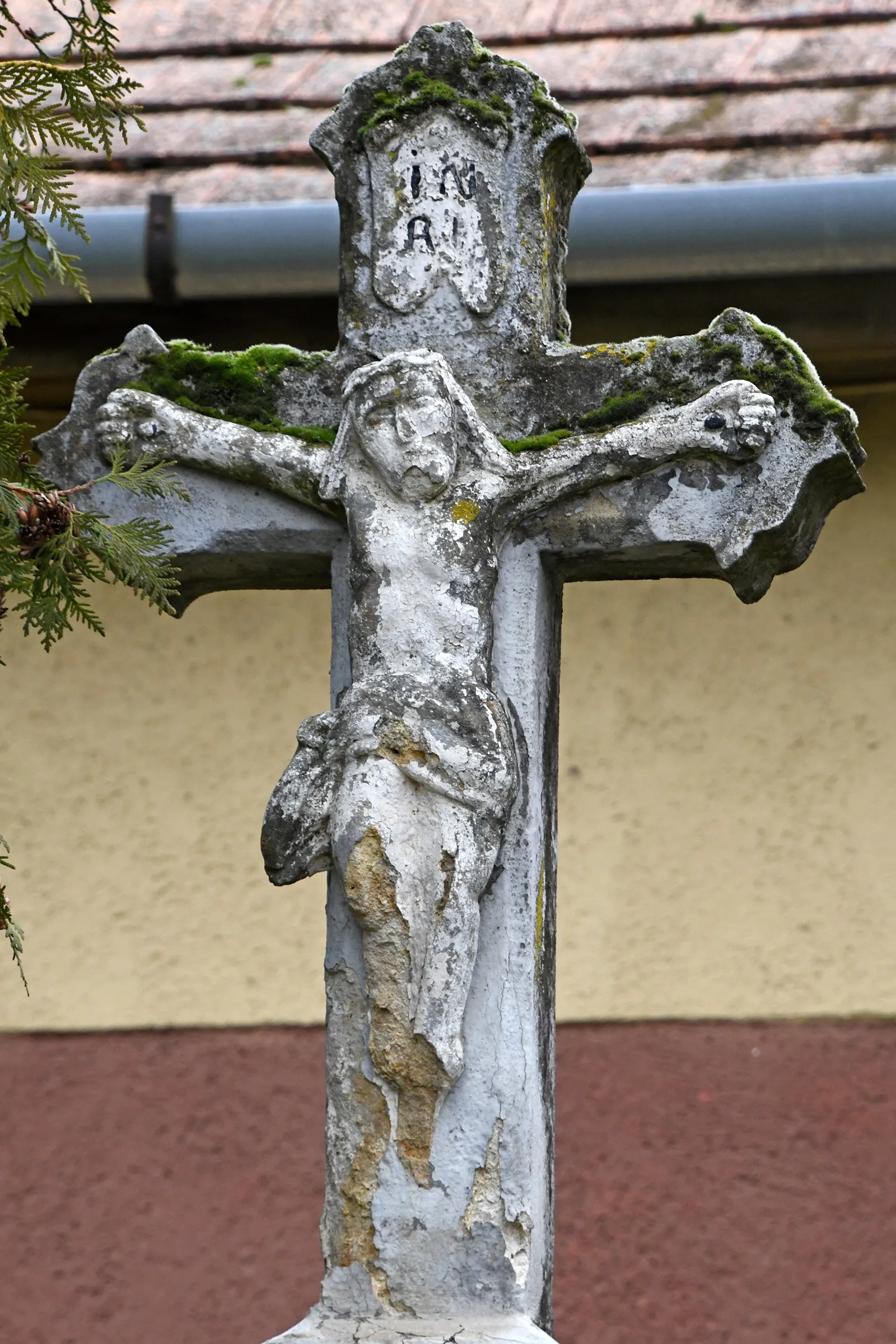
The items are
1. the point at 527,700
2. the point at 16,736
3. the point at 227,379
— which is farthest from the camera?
the point at 16,736

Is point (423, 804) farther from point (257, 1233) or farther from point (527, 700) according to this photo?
point (257, 1233)

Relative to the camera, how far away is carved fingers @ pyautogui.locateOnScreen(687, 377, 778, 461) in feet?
9.25

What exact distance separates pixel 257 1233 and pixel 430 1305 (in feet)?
5.31

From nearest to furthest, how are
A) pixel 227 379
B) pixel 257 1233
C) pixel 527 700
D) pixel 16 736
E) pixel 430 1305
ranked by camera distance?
pixel 430 1305 → pixel 527 700 → pixel 227 379 → pixel 257 1233 → pixel 16 736

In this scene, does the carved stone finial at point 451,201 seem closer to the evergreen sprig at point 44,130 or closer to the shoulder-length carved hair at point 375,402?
the shoulder-length carved hair at point 375,402

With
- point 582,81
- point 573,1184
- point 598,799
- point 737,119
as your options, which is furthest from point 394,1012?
point 582,81

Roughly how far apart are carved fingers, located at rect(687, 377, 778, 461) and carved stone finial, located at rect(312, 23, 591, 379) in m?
0.27

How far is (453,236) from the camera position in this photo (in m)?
2.98

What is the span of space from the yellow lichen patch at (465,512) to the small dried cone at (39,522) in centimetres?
53

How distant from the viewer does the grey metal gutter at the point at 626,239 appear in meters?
3.93

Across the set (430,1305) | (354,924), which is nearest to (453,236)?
(354,924)

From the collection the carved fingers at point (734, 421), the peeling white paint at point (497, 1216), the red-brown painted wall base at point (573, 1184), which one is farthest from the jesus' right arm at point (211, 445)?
the red-brown painted wall base at point (573, 1184)

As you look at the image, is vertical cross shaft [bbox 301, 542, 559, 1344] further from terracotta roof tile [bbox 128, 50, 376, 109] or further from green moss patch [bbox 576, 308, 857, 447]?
terracotta roof tile [bbox 128, 50, 376, 109]

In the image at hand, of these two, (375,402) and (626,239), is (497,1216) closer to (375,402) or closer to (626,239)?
(375,402)
